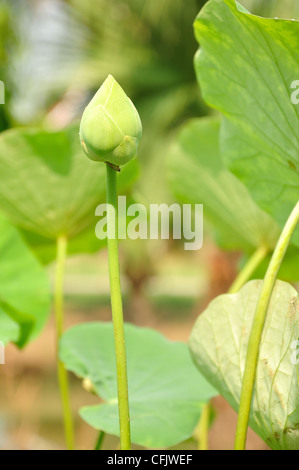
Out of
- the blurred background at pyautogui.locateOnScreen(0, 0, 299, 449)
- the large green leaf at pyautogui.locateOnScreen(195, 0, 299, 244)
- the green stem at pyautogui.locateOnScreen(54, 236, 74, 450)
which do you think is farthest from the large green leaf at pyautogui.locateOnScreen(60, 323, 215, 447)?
the blurred background at pyautogui.locateOnScreen(0, 0, 299, 449)

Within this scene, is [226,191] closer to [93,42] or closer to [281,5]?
[281,5]

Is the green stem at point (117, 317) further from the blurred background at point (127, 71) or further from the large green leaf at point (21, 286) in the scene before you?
the blurred background at point (127, 71)

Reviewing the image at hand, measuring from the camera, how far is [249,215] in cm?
40

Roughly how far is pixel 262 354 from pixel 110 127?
101 mm

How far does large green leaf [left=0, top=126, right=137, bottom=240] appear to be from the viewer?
0.38 meters

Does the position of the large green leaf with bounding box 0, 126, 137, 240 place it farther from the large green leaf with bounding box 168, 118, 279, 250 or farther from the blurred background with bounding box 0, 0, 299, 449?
the blurred background with bounding box 0, 0, 299, 449

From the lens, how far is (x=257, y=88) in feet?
0.81

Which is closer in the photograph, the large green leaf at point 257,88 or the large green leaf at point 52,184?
the large green leaf at point 257,88

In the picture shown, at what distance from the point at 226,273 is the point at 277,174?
2.56 meters

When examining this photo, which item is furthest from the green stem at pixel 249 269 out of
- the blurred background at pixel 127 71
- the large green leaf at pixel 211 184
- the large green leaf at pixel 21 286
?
the blurred background at pixel 127 71

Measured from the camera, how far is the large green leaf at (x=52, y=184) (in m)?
0.38

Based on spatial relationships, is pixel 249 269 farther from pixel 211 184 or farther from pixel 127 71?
pixel 127 71

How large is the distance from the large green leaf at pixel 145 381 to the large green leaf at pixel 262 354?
0.20 feet

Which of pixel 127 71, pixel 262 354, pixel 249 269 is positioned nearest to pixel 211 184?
pixel 249 269
